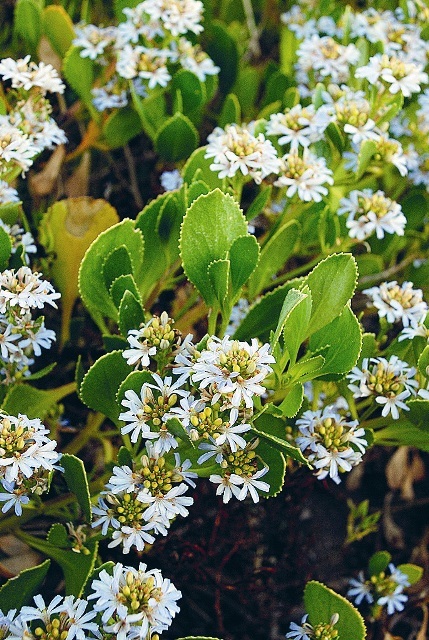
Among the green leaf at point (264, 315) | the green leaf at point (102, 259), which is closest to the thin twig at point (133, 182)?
the green leaf at point (102, 259)

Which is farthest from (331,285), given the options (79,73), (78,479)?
(79,73)

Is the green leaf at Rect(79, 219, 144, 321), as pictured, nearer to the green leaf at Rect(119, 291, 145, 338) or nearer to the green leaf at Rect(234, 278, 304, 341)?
the green leaf at Rect(119, 291, 145, 338)

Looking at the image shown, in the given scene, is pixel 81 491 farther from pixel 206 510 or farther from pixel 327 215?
pixel 327 215

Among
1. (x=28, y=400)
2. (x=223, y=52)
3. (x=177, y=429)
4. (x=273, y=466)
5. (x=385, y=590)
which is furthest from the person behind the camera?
(x=223, y=52)

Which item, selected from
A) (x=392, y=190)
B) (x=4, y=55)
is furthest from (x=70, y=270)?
(x=392, y=190)

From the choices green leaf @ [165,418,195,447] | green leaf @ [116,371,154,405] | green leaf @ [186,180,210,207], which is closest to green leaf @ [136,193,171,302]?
green leaf @ [186,180,210,207]

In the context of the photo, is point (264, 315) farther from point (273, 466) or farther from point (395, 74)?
point (395, 74)

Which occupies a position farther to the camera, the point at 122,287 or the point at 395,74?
the point at 395,74

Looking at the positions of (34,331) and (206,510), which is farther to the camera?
(206,510)
